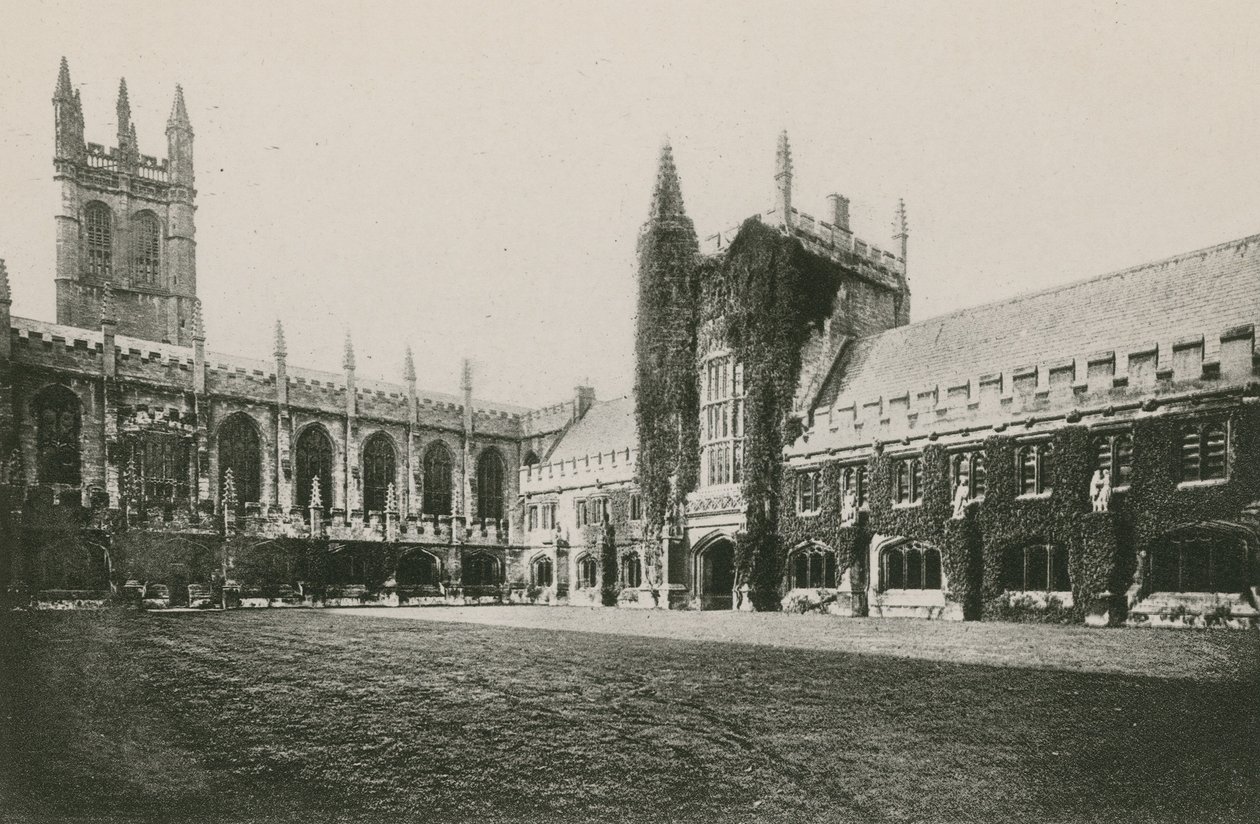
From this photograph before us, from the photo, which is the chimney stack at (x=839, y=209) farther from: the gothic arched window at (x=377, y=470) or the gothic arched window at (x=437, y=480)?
the gothic arched window at (x=377, y=470)

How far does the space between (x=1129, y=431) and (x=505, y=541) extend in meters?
24.8

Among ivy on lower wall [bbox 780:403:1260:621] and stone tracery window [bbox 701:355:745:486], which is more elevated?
stone tracery window [bbox 701:355:745:486]

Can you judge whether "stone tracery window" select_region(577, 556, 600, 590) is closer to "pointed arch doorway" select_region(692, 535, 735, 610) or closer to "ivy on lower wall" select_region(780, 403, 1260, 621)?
"pointed arch doorway" select_region(692, 535, 735, 610)

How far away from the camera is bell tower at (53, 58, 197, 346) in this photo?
4200 centimetres

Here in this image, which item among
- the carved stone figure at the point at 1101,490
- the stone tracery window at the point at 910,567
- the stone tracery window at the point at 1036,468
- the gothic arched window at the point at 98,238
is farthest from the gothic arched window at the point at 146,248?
the carved stone figure at the point at 1101,490

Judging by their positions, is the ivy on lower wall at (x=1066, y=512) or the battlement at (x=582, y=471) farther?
the battlement at (x=582, y=471)

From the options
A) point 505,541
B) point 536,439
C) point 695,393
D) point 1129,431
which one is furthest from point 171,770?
point 536,439

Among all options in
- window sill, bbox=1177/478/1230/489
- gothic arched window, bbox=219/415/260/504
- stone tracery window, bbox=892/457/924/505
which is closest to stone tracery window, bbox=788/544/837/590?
stone tracery window, bbox=892/457/924/505

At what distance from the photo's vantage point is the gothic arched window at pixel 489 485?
41.4m

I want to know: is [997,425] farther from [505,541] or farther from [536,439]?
[536,439]

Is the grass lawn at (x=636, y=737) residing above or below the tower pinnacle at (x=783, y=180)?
below

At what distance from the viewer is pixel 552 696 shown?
8156 mm

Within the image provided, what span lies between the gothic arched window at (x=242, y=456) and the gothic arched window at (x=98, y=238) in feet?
54.3

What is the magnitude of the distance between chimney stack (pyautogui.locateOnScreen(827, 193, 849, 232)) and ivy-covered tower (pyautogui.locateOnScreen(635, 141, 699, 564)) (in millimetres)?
5044
